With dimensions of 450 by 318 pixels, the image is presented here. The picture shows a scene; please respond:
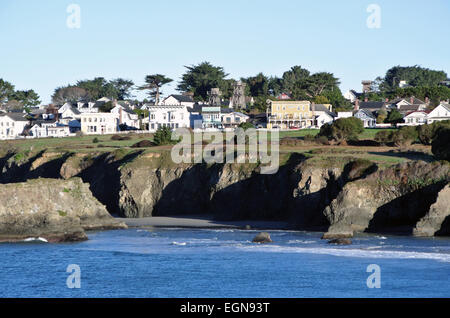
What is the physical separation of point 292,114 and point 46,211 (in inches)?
3284

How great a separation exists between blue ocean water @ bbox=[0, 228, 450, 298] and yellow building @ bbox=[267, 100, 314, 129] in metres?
80.1

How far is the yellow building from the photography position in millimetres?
145875

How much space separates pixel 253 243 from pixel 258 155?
2052 cm

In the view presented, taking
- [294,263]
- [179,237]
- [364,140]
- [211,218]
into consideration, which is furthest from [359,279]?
[364,140]

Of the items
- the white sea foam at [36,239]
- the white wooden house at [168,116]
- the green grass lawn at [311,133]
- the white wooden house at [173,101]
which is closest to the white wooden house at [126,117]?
the white wooden house at [168,116]

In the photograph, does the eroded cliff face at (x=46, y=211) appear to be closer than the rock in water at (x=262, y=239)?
No

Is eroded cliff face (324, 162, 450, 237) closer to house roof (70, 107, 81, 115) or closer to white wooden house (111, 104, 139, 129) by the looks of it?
white wooden house (111, 104, 139, 129)

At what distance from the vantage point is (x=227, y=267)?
173 feet

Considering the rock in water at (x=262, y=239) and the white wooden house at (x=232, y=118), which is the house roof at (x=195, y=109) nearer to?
the white wooden house at (x=232, y=118)

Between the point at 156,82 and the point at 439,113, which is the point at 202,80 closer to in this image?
the point at 156,82

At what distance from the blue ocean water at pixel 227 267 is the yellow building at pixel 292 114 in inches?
3154

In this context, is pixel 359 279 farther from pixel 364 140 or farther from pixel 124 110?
pixel 124 110

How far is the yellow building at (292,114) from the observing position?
145875mm

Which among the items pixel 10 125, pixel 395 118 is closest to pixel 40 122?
pixel 10 125
